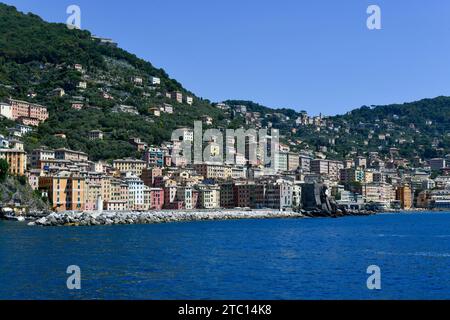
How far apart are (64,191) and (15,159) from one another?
526cm

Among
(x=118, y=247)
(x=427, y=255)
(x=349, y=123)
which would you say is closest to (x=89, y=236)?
(x=118, y=247)

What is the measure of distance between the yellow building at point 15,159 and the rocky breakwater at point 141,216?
926 cm

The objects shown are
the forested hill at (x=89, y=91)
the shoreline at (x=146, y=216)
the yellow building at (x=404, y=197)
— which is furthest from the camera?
the yellow building at (x=404, y=197)

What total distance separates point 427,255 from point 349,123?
175 metres

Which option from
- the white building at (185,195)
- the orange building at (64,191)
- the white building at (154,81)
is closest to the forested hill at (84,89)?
the white building at (154,81)

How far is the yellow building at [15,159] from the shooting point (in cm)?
5883

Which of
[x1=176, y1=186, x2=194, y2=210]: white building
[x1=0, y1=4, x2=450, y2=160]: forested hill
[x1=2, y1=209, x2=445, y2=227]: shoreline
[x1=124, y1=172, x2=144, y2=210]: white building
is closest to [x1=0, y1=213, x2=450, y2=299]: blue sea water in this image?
[x1=2, y1=209, x2=445, y2=227]: shoreline

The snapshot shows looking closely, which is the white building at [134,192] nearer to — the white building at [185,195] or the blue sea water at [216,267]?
the white building at [185,195]

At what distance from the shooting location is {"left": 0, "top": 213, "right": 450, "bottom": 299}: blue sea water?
55.9 feet

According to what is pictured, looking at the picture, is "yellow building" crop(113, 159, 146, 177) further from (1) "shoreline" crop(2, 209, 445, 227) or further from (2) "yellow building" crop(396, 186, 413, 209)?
(2) "yellow building" crop(396, 186, 413, 209)

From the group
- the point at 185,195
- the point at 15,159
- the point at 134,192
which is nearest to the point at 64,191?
the point at 15,159

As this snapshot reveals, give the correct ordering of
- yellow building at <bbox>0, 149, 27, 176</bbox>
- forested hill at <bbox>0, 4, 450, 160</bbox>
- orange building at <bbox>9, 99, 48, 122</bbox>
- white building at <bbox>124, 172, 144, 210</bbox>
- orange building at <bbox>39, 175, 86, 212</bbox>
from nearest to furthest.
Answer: orange building at <bbox>39, 175, 86, 212</bbox>, yellow building at <bbox>0, 149, 27, 176</bbox>, white building at <bbox>124, 172, 144, 210</bbox>, orange building at <bbox>9, 99, 48, 122</bbox>, forested hill at <bbox>0, 4, 450, 160</bbox>

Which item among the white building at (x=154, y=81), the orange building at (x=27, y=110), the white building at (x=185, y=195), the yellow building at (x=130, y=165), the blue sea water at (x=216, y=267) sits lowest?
the blue sea water at (x=216, y=267)

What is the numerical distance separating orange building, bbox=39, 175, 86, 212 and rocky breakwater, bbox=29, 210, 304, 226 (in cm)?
517
